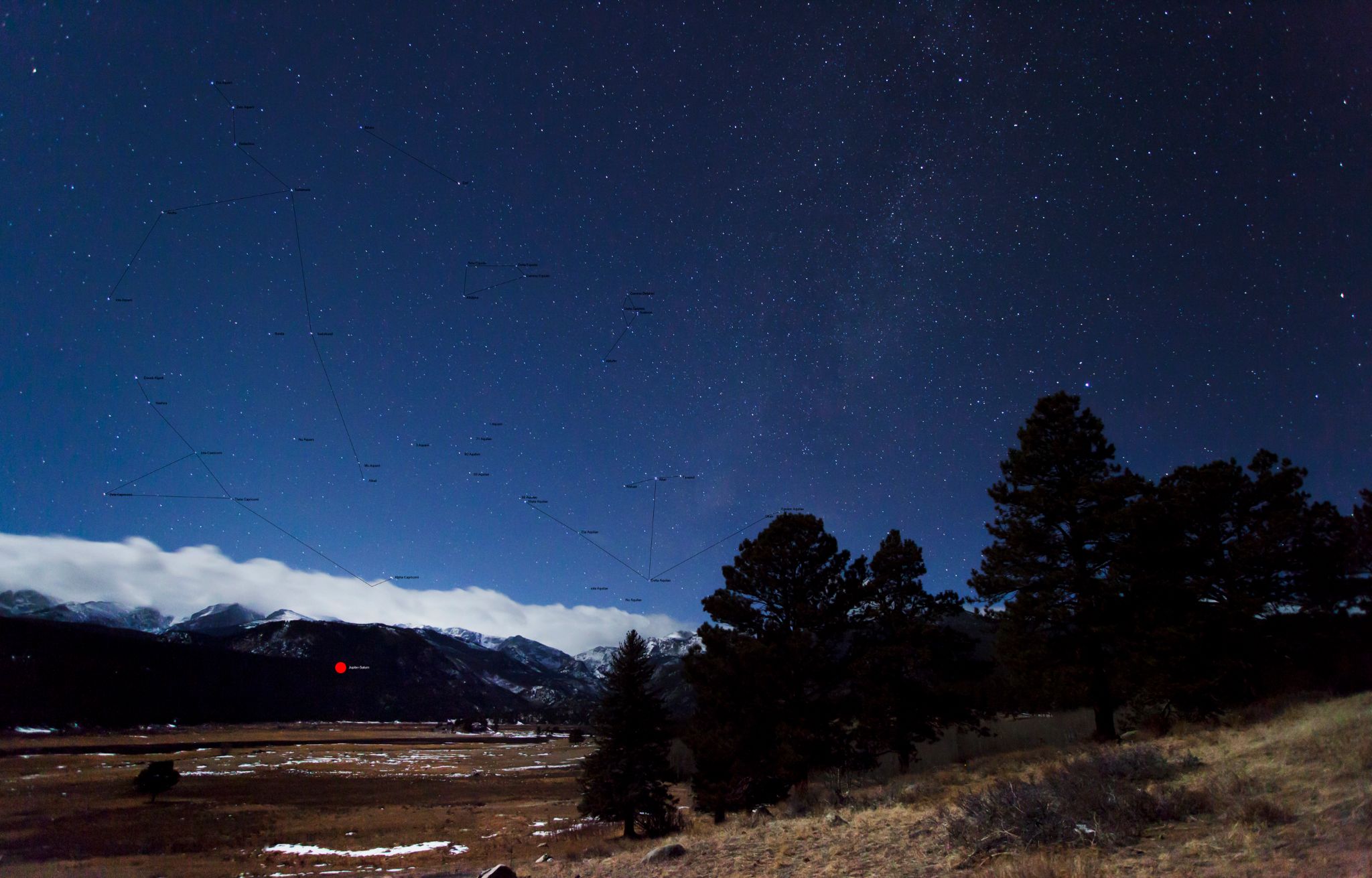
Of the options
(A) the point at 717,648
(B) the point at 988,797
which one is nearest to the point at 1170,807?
(B) the point at 988,797

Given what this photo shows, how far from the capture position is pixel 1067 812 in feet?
30.2

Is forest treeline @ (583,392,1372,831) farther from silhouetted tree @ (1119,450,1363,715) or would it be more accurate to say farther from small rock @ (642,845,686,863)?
small rock @ (642,845,686,863)

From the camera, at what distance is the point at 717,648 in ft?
90.1

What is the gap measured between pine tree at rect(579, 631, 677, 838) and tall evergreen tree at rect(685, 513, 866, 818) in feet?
15.4

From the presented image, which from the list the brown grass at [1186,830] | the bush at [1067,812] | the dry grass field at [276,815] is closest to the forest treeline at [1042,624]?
the brown grass at [1186,830]

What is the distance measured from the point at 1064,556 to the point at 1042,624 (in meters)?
2.75

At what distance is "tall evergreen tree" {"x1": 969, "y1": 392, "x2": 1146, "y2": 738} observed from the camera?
872 inches

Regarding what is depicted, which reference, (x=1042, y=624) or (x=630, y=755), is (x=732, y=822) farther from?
(x=1042, y=624)

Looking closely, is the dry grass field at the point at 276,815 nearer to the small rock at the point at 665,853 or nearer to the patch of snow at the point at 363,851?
the patch of snow at the point at 363,851

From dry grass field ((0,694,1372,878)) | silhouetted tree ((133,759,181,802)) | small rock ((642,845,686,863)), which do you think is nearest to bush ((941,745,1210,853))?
dry grass field ((0,694,1372,878))

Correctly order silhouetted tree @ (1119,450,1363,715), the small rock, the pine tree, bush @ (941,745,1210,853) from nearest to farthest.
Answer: bush @ (941,745,1210,853)
the small rock
silhouetted tree @ (1119,450,1363,715)
the pine tree

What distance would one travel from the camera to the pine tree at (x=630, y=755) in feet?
96.0

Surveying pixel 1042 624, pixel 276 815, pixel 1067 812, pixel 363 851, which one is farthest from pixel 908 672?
pixel 276 815

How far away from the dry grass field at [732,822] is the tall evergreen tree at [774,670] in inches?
88.3
